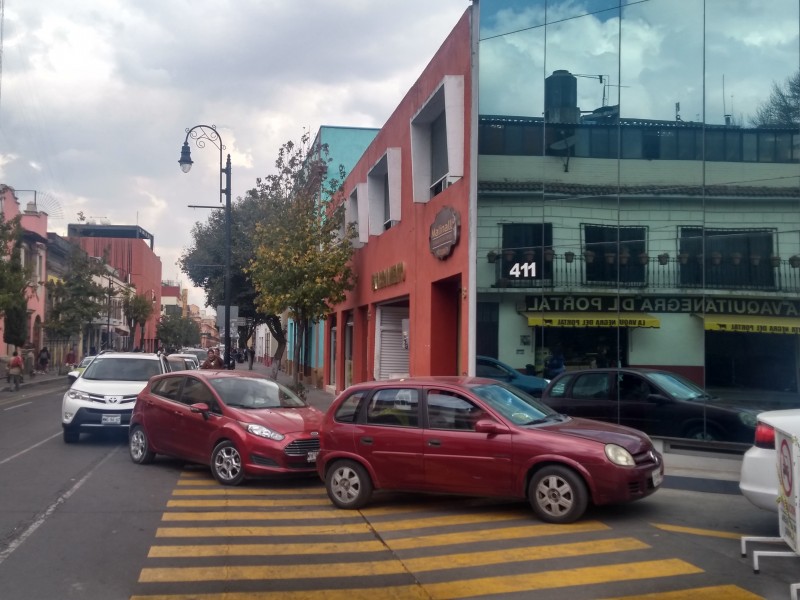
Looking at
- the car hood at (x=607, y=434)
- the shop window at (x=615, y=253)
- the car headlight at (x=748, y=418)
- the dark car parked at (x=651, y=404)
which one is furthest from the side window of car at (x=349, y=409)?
the car headlight at (x=748, y=418)

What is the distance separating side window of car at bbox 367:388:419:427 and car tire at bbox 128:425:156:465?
5001mm

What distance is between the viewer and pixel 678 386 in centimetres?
1205

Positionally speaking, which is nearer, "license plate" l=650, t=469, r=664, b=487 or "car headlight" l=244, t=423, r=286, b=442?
"license plate" l=650, t=469, r=664, b=487

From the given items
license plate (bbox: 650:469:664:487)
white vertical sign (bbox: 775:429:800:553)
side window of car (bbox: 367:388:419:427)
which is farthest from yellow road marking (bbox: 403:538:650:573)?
side window of car (bbox: 367:388:419:427)

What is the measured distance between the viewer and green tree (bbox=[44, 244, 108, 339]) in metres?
48.2

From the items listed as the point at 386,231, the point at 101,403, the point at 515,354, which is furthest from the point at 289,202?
the point at 515,354

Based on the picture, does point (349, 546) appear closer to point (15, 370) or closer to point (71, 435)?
point (71, 435)

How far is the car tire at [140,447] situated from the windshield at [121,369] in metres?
2.95

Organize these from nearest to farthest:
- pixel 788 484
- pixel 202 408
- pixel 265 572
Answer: pixel 788 484 → pixel 265 572 → pixel 202 408

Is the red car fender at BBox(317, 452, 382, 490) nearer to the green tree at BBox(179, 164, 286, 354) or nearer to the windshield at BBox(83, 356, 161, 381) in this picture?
the windshield at BBox(83, 356, 161, 381)

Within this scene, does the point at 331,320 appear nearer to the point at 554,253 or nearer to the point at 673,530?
the point at 554,253

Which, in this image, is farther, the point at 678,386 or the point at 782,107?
the point at 678,386

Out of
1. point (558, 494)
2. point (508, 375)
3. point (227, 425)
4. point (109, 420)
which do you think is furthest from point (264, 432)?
point (109, 420)

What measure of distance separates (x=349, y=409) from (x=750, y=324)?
6.06 metres
